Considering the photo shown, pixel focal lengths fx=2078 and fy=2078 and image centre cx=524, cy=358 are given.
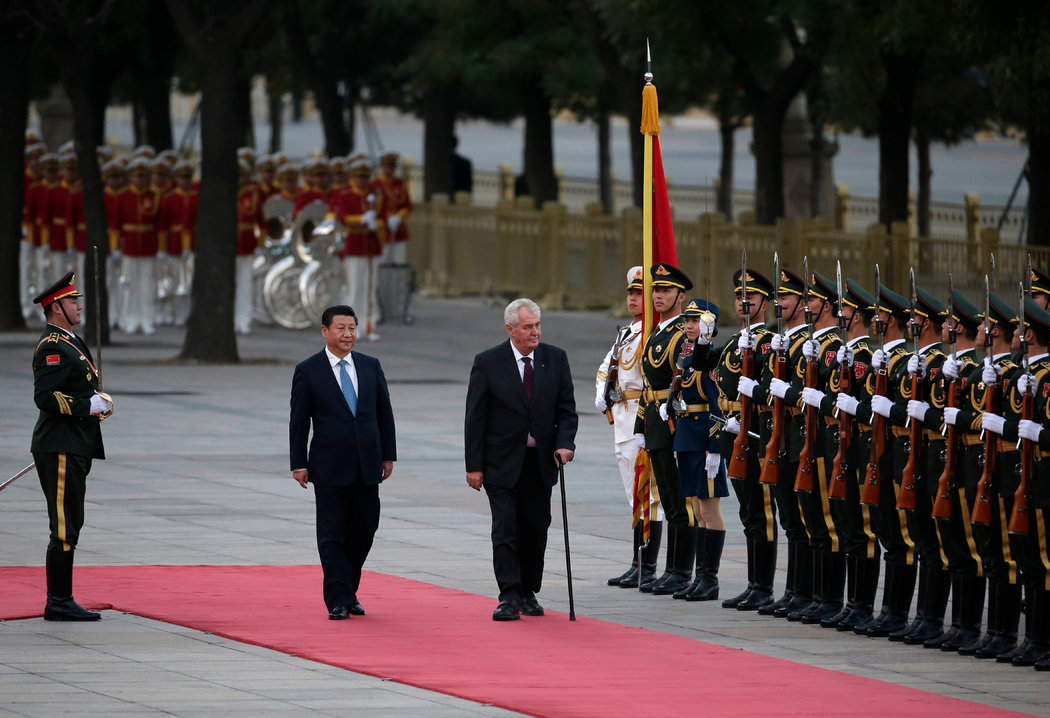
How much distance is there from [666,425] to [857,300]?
4.87 feet

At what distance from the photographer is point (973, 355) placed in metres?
10.9

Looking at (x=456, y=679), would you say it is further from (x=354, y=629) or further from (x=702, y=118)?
(x=702, y=118)

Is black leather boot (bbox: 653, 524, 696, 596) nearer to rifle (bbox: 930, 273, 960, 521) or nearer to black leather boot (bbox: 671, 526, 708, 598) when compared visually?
black leather boot (bbox: 671, 526, 708, 598)

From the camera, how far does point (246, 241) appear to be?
2891 cm

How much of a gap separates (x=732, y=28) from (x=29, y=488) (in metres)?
15.0

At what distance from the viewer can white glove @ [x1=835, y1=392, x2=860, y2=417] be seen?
11188 millimetres

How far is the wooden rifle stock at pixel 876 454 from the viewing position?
11.1m

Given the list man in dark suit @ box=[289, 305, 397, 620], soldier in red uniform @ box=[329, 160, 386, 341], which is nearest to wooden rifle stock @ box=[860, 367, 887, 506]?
man in dark suit @ box=[289, 305, 397, 620]

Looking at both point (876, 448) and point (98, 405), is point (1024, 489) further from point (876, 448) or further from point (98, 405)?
point (98, 405)

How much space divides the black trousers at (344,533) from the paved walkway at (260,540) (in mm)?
661

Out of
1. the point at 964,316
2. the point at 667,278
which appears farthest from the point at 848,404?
the point at 667,278

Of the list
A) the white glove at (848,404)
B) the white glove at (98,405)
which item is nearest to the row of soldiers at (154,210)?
the white glove at (98,405)

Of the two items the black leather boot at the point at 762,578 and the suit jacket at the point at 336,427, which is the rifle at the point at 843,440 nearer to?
the black leather boot at the point at 762,578

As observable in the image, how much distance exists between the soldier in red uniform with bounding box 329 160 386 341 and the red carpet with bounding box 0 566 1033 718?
15778 millimetres
